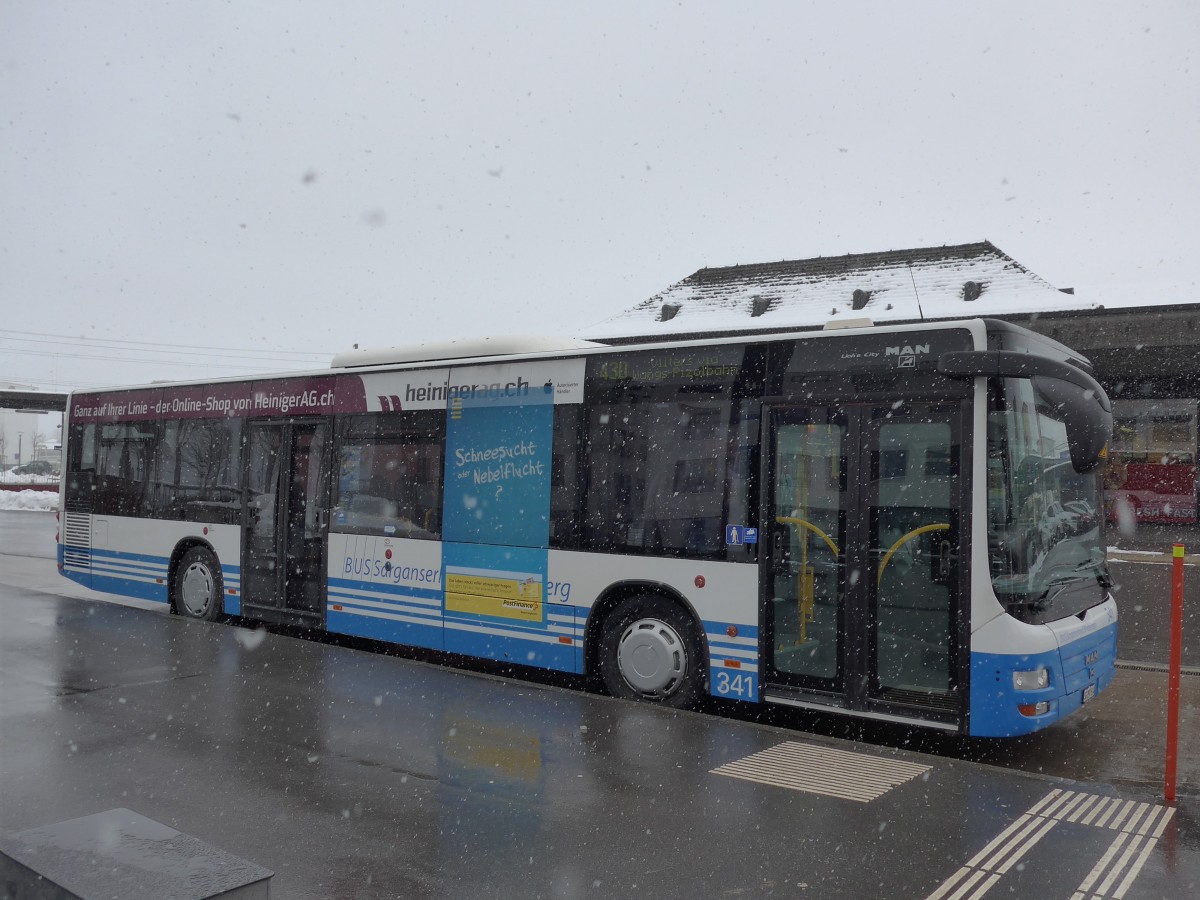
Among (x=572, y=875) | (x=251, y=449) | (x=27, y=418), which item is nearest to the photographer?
(x=572, y=875)

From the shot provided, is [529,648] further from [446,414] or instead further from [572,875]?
[572,875]

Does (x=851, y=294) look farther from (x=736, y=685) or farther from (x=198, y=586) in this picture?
(x=736, y=685)

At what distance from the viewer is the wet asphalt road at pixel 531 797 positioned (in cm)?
411

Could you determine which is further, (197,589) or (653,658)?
(197,589)

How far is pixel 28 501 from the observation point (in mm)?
38875

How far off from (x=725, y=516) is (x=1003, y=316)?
72.8ft

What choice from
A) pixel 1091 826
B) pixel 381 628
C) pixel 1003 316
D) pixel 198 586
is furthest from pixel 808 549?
pixel 1003 316

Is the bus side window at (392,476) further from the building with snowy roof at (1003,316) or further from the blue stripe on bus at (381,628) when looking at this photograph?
the building with snowy roof at (1003,316)

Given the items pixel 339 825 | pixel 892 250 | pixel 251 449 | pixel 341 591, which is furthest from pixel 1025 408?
pixel 892 250

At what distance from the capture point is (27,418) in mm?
111875

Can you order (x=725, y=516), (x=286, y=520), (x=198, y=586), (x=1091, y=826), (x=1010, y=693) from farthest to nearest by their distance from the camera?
(x=198, y=586) < (x=286, y=520) < (x=725, y=516) < (x=1010, y=693) < (x=1091, y=826)

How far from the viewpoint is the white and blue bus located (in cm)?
620

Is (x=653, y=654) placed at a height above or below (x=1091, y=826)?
above

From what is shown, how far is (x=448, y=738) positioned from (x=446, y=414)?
3.63 m
